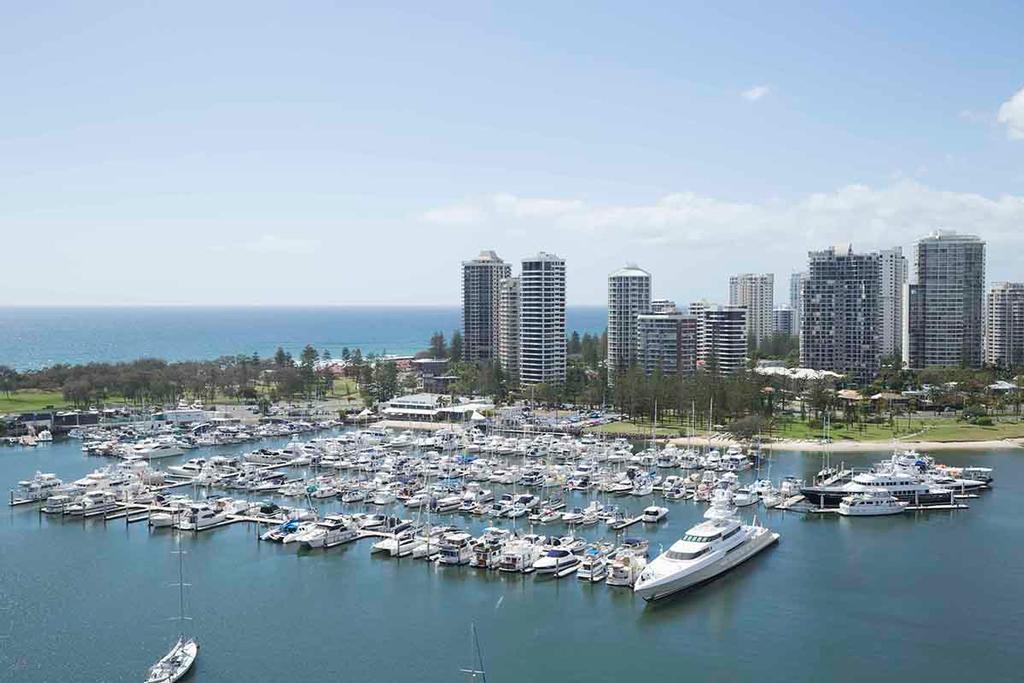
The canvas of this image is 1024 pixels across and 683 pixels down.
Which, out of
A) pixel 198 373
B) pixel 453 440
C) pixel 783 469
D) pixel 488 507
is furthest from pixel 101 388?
pixel 783 469

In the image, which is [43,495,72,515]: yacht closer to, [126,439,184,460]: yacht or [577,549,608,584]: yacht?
[126,439,184,460]: yacht

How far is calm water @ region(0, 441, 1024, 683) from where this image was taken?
1986cm

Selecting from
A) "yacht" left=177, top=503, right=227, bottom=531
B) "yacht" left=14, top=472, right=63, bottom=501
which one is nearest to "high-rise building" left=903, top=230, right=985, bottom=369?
"yacht" left=177, top=503, right=227, bottom=531

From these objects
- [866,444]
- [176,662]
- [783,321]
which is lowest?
[176,662]

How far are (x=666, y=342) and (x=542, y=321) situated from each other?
970 cm

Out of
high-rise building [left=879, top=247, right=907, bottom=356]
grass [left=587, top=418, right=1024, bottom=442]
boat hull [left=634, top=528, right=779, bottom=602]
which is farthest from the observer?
high-rise building [left=879, top=247, right=907, bottom=356]

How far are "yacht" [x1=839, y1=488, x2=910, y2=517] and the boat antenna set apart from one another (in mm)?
16305

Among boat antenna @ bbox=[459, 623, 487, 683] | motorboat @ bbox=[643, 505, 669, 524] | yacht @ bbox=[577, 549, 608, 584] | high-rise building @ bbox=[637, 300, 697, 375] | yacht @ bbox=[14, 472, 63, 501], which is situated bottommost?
boat antenna @ bbox=[459, 623, 487, 683]

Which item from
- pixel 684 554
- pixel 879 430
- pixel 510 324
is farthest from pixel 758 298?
pixel 684 554

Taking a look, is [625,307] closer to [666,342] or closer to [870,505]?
[666,342]

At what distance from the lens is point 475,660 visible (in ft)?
66.0

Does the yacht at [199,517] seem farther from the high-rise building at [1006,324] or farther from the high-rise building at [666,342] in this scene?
the high-rise building at [1006,324]

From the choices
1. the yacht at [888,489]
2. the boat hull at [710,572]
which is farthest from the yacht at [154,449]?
the yacht at [888,489]

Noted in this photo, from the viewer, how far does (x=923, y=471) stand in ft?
124
